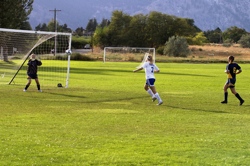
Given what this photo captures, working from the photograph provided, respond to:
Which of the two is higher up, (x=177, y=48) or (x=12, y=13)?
(x=12, y=13)

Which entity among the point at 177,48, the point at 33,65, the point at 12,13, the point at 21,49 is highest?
the point at 12,13

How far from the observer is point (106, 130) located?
1281 cm

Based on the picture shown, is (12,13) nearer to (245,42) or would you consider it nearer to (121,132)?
(121,132)

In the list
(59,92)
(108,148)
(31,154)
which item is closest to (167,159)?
(108,148)

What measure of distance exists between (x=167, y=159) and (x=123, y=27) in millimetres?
129352

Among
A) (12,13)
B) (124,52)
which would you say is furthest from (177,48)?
(12,13)

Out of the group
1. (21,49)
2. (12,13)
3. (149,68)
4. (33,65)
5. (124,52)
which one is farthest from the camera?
(124,52)

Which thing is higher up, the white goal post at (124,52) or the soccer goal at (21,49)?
the soccer goal at (21,49)

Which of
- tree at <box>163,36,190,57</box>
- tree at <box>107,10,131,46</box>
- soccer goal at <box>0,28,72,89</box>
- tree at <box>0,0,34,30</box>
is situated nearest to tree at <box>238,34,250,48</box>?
tree at <box>107,10,131,46</box>

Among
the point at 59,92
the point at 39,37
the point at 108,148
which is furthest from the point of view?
the point at 39,37

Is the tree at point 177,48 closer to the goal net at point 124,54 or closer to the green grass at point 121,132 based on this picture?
the goal net at point 124,54

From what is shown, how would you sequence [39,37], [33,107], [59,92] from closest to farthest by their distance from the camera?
[33,107] → [59,92] → [39,37]

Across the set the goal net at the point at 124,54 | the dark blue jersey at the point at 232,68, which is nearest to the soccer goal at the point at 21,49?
the dark blue jersey at the point at 232,68

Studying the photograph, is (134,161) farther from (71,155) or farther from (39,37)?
(39,37)
